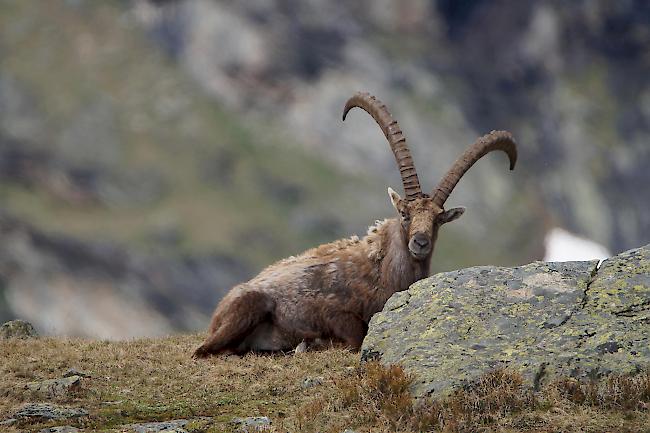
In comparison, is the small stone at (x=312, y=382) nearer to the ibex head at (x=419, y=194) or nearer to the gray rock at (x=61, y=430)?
the gray rock at (x=61, y=430)

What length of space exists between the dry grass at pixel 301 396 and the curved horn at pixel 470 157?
4.08m

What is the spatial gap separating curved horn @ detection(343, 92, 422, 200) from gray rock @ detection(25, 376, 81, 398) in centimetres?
727

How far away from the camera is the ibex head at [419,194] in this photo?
18.0 m

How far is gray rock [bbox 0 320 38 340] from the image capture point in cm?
2000

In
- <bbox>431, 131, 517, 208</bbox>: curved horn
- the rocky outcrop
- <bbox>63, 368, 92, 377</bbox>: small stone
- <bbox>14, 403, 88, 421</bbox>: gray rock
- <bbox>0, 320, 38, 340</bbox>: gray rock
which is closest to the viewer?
the rocky outcrop

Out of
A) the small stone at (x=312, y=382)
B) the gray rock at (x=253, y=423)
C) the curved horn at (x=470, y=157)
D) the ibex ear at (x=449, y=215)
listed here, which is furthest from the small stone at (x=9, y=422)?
the curved horn at (x=470, y=157)

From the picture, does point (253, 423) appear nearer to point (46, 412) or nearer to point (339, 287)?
point (46, 412)

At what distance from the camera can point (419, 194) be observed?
18703 mm

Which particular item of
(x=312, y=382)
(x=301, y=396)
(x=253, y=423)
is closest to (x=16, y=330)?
(x=312, y=382)

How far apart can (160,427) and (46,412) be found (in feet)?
5.49

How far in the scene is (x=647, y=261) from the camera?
45.3ft

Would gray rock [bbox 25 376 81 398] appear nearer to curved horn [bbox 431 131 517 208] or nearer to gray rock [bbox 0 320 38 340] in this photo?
gray rock [bbox 0 320 38 340]

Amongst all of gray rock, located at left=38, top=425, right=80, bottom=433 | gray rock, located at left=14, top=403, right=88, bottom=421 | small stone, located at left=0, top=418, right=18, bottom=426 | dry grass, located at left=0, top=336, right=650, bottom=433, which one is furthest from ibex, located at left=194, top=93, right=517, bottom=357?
gray rock, located at left=38, top=425, right=80, bottom=433

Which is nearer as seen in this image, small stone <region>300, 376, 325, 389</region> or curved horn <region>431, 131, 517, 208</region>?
small stone <region>300, 376, 325, 389</region>
